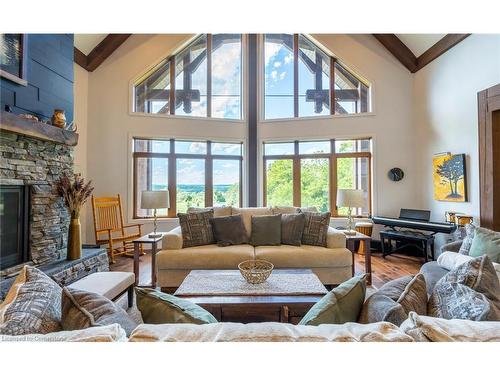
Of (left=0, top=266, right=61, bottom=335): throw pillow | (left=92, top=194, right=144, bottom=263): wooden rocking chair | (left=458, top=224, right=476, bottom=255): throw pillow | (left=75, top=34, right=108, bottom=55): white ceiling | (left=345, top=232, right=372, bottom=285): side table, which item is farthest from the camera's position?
(left=75, top=34, right=108, bottom=55): white ceiling

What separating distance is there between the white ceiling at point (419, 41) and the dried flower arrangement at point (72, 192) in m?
5.83

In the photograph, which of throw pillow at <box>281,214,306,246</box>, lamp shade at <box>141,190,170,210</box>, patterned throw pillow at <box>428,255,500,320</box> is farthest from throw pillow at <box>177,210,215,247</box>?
patterned throw pillow at <box>428,255,500,320</box>

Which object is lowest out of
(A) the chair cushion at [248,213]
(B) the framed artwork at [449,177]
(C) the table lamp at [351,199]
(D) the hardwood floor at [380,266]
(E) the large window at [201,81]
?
(D) the hardwood floor at [380,266]

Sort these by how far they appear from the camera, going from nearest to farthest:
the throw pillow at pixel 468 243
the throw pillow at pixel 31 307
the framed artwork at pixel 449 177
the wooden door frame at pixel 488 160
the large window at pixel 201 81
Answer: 1. the throw pillow at pixel 31 307
2. the throw pillow at pixel 468 243
3. the wooden door frame at pixel 488 160
4. the framed artwork at pixel 449 177
5. the large window at pixel 201 81

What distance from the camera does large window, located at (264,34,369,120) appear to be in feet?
18.1

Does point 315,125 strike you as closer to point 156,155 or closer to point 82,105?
point 156,155

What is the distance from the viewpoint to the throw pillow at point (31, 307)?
0.88 m

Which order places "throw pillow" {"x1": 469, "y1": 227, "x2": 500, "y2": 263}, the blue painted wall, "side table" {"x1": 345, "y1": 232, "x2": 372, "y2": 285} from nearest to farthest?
"throw pillow" {"x1": 469, "y1": 227, "x2": 500, "y2": 263} → the blue painted wall → "side table" {"x1": 345, "y1": 232, "x2": 372, "y2": 285}

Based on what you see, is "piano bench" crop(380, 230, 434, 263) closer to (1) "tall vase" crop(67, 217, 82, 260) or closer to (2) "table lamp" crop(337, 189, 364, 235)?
(2) "table lamp" crop(337, 189, 364, 235)

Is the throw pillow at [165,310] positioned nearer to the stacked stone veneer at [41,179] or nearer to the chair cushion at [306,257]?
the chair cushion at [306,257]

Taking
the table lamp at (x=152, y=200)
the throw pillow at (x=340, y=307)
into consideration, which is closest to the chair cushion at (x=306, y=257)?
the table lamp at (x=152, y=200)

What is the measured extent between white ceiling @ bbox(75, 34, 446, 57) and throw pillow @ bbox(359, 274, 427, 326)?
5017 mm

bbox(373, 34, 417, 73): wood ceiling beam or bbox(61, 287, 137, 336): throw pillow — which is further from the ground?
bbox(373, 34, 417, 73): wood ceiling beam
